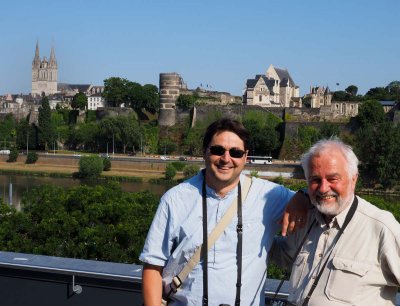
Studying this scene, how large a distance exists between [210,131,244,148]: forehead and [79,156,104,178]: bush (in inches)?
1325

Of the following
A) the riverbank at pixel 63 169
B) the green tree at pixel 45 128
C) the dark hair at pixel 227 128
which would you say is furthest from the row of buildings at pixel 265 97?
the dark hair at pixel 227 128

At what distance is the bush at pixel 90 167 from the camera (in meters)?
35.8

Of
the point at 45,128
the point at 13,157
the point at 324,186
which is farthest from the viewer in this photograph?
the point at 45,128

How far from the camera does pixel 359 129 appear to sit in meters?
42.8

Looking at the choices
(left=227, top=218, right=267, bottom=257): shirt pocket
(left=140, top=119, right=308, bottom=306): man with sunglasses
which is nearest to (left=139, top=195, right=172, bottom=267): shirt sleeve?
(left=140, top=119, right=308, bottom=306): man with sunglasses

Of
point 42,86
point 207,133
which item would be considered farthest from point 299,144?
point 42,86

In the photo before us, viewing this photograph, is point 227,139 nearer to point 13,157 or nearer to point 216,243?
point 216,243

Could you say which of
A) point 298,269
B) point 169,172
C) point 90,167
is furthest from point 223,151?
point 90,167

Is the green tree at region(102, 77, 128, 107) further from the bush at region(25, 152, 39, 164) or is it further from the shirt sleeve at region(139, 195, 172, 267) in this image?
the shirt sleeve at region(139, 195, 172, 267)

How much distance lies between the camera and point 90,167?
35.8 metres

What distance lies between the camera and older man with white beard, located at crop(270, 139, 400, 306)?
2404mm

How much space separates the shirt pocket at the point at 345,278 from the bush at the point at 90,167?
34.0m

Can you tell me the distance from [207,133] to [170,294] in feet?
2.30

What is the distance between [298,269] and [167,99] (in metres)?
46.3
